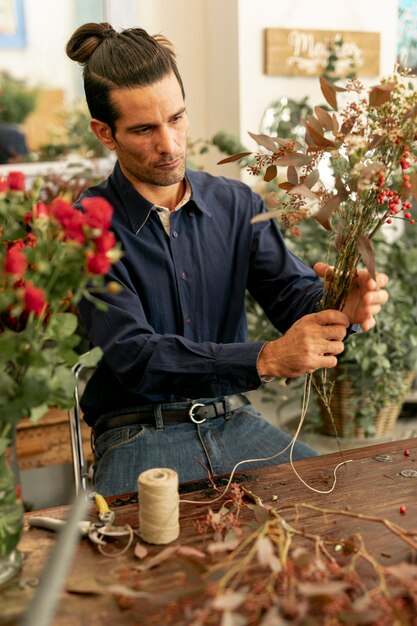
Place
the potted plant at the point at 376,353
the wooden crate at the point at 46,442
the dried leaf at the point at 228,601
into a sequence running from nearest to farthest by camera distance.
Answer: the dried leaf at the point at 228,601 → the wooden crate at the point at 46,442 → the potted plant at the point at 376,353

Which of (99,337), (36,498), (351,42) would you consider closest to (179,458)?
(99,337)

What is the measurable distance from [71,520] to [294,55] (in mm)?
3111

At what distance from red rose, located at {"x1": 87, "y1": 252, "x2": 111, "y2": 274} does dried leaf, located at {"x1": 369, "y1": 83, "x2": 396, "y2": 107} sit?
624 mm

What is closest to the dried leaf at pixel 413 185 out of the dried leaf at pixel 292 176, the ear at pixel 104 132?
the dried leaf at pixel 292 176

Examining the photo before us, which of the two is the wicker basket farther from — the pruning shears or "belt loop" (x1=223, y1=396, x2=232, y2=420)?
the pruning shears

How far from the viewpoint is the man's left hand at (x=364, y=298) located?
166 cm

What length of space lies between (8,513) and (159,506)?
244mm

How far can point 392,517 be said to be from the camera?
136 centimetres

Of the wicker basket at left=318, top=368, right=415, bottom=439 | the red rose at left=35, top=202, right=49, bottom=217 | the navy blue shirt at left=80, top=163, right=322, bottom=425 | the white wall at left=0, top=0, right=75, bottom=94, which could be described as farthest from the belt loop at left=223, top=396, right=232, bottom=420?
the white wall at left=0, top=0, right=75, bottom=94

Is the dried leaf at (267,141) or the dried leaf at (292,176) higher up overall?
the dried leaf at (267,141)

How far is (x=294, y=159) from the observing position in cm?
145

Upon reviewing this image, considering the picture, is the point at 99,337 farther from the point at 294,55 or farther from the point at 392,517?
the point at 294,55

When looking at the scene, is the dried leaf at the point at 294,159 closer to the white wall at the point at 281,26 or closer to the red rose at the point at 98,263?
the red rose at the point at 98,263

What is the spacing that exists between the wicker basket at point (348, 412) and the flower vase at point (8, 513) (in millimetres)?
2285
